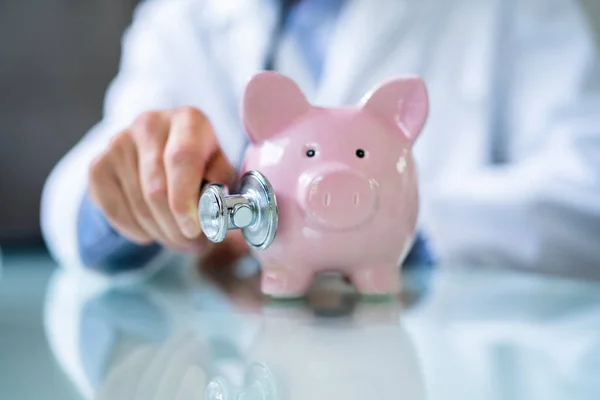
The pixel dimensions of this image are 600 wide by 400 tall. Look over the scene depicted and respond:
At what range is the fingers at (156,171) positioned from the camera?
0.43 meters

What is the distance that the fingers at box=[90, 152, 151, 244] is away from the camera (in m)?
0.46

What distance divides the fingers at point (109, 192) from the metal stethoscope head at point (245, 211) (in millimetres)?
95

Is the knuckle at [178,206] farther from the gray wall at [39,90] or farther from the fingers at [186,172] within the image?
the gray wall at [39,90]

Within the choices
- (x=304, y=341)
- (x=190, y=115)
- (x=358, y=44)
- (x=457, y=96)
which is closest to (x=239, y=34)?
(x=358, y=44)

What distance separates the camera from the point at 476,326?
1.32 feet

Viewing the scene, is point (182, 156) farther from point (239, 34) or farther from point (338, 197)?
point (239, 34)

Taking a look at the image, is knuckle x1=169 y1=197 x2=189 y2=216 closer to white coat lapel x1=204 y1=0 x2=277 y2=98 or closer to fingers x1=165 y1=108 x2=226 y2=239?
fingers x1=165 y1=108 x2=226 y2=239

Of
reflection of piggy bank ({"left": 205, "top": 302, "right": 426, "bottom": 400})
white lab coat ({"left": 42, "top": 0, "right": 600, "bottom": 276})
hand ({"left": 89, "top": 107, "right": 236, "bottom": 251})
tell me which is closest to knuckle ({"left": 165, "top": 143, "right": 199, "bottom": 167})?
hand ({"left": 89, "top": 107, "right": 236, "bottom": 251})

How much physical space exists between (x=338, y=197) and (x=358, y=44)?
39 centimetres

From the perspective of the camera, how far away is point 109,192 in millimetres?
465

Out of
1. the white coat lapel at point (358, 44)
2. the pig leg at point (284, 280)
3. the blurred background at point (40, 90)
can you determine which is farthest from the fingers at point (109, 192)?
the blurred background at point (40, 90)

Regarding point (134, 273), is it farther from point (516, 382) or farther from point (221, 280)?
point (516, 382)

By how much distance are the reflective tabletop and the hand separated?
0.19 feet

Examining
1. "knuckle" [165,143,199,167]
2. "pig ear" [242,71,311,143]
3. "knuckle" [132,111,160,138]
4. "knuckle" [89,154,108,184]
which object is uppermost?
"pig ear" [242,71,311,143]
